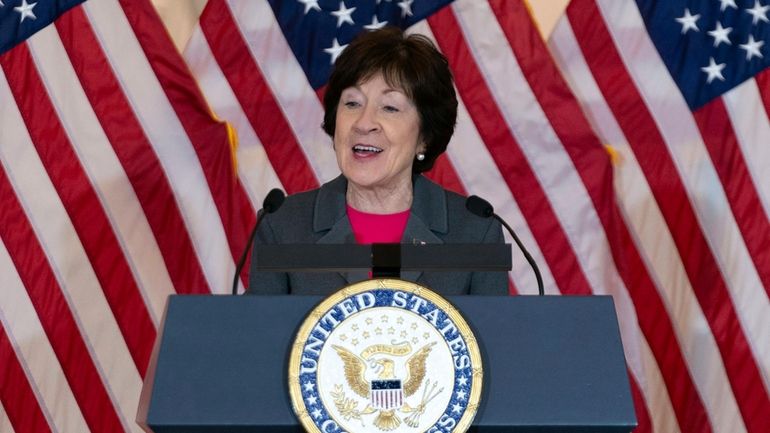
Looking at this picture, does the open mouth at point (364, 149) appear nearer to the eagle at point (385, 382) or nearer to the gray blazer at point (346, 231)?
the gray blazer at point (346, 231)

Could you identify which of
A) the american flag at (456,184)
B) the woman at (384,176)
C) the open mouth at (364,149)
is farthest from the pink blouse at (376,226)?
the american flag at (456,184)

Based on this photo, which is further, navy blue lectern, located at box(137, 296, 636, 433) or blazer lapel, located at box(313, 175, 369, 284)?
blazer lapel, located at box(313, 175, 369, 284)

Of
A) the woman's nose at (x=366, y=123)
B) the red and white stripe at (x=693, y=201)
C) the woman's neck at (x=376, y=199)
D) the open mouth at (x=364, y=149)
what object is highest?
the woman's nose at (x=366, y=123)

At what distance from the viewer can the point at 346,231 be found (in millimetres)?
2230

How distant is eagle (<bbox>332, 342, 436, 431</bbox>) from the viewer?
1.45 metres

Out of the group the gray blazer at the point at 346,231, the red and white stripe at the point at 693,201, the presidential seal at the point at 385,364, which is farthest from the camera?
the red and white stripe at the point at 693,201

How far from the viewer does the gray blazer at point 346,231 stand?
2156 mm

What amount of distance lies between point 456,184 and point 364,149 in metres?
1.50

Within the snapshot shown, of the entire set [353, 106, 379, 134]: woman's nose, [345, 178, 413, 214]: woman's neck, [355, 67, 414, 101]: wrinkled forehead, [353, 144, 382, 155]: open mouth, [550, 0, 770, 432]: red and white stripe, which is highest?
[355, 67, 414, 101]: wrinkled forehead

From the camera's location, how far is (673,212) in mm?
3670

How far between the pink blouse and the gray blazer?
4 cm

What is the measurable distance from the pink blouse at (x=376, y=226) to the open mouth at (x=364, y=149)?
14cm

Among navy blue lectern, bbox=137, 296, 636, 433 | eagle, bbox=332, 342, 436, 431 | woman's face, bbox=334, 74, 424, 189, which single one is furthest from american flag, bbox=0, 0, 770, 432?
eagle, bbox=332, 342, 436, 431

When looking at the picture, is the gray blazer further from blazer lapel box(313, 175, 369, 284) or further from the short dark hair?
the short dark hair
